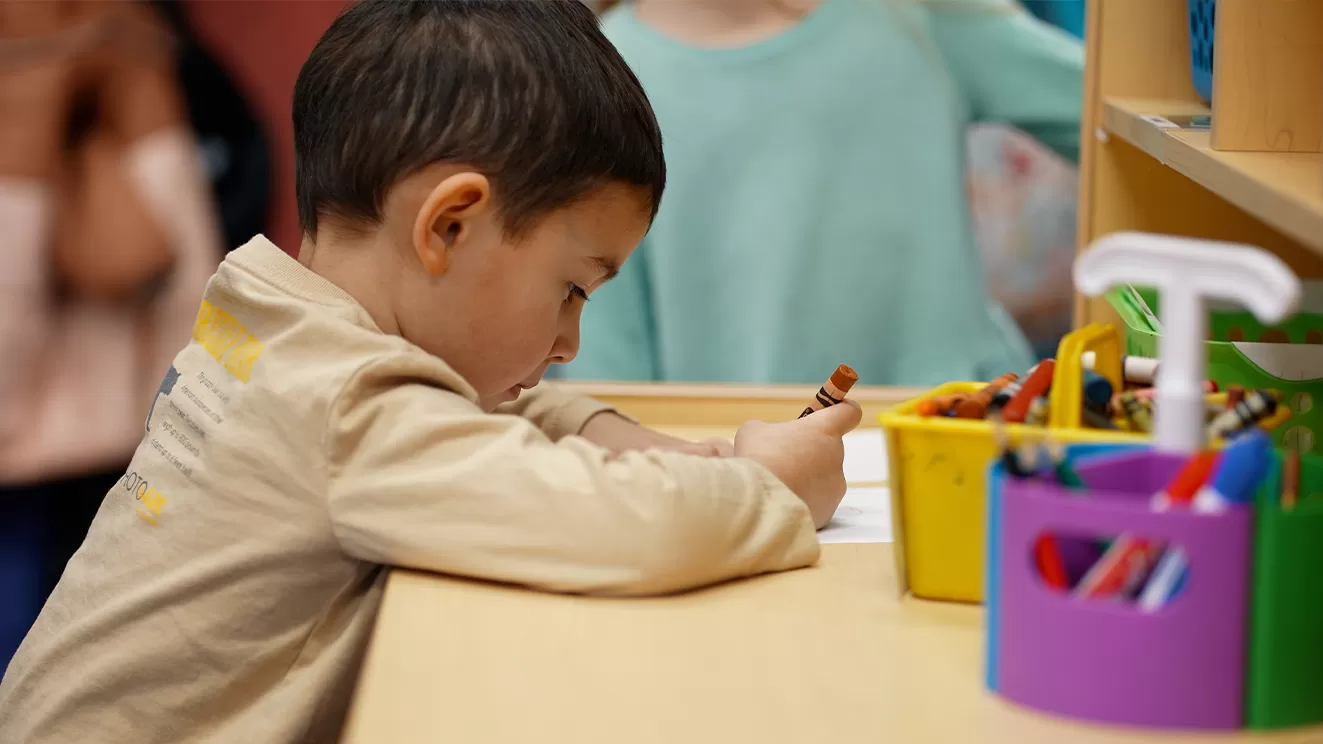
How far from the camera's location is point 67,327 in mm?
1713

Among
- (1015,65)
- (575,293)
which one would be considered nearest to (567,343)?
(575,293)

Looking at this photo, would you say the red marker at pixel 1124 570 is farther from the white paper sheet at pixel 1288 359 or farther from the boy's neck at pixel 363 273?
the boy's neck at pixel 363 273

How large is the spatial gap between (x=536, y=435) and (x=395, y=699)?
0.22 metres

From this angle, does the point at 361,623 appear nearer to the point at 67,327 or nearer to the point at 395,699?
the point at 395,699

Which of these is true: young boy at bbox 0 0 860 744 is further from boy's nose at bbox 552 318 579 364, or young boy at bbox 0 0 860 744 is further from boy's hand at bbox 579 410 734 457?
boy's hand at bbox 579 410 734 457

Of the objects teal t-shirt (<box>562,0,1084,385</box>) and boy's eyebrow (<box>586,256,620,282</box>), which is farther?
teal t-shirt (<box>562,0,1084,385</box>)

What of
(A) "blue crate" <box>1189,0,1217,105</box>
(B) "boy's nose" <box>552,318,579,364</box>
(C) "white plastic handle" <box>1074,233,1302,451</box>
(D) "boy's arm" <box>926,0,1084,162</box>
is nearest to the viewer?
(C) "white plastic handle" <box>1074,233,1302,451</box>

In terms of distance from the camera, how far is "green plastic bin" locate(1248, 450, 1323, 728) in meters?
0.52

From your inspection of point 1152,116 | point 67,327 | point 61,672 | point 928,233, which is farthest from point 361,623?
point 67,327

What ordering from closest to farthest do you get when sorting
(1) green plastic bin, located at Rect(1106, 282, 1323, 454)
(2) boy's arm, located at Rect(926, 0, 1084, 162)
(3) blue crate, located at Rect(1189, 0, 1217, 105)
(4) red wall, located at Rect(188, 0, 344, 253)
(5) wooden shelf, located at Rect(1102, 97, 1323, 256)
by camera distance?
(5) wooden shelf, located at Rect(1102, 97, 1323, 256) → (1) green plastic bin, located at Rect(1106, 282, 1323, 454) → (3) blue crate, located at Rect(1189, 0, 1217, 105) → (2) boy's arm, located at Rect(926, 0, 1084, 162) → (4) red wall, located at Rect(188, 0, 344, 253)

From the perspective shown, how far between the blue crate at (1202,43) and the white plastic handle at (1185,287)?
643 mm

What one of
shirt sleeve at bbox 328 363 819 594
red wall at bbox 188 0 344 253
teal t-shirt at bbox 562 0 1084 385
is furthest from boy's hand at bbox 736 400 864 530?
red wall at bbox 188 0 344 253

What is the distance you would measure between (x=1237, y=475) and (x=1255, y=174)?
0.88 feet

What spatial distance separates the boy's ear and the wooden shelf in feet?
1.50
